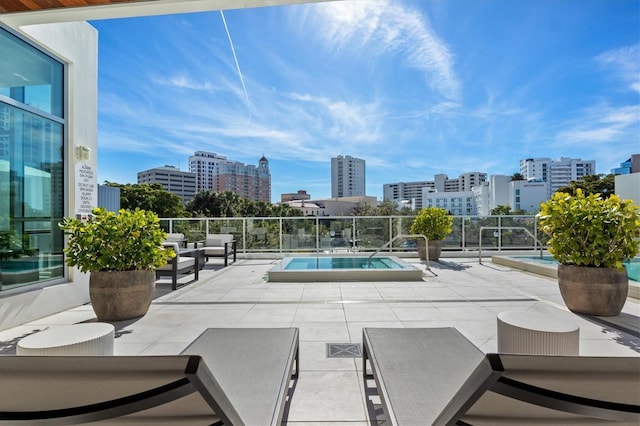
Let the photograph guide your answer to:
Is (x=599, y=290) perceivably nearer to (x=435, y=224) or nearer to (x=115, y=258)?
(x=435, y=224)

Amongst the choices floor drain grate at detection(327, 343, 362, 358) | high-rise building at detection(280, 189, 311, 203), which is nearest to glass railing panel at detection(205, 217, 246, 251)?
floor drain grate at detection(327, 343, 362, 358)

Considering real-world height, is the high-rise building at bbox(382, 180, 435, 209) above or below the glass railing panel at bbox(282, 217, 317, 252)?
above

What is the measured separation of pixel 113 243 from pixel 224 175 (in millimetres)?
71524

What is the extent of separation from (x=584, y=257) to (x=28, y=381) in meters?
4.89

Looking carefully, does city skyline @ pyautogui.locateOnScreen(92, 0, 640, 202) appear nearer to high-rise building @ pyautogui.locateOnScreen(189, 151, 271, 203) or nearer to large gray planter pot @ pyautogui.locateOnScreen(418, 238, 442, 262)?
large gray planter pot @ pyautogui.locateOnScreen(418, 238, 442, 262)

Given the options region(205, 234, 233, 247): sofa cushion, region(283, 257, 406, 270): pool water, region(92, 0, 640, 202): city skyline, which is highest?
region(92, 0, 640, 202): city skyline

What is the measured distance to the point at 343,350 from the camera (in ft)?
9.53

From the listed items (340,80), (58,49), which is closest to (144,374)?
(58,49)

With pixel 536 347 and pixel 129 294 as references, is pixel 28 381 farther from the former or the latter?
pixel 129 294

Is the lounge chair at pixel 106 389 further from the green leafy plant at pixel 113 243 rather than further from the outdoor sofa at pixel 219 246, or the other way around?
the outdoor sofa at pixel 219 246

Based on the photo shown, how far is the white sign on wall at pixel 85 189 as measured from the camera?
470 cm

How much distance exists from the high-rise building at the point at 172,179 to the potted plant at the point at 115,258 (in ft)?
196

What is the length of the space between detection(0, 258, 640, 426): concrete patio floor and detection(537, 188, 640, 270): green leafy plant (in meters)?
0.69

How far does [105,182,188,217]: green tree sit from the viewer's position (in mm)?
34000
